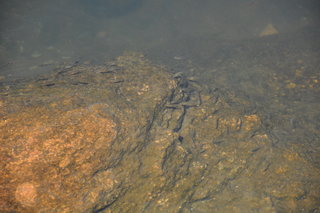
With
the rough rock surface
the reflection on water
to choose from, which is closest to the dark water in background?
the reflection on water

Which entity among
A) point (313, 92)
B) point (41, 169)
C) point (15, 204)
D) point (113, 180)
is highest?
point (41, 169)

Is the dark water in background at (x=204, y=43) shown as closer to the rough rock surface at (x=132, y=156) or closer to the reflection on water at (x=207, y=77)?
the reflection on water at (x=207, y=77)

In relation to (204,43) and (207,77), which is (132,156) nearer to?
(207,77)

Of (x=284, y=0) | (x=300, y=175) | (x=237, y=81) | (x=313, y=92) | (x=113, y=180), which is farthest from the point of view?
(x=284, y=0)

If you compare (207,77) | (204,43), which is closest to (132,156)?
(207,77)

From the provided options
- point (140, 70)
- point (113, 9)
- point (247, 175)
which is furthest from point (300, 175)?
point (113, 9)

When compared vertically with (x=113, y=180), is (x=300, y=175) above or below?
below

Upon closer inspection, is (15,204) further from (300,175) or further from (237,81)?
(237,81)
